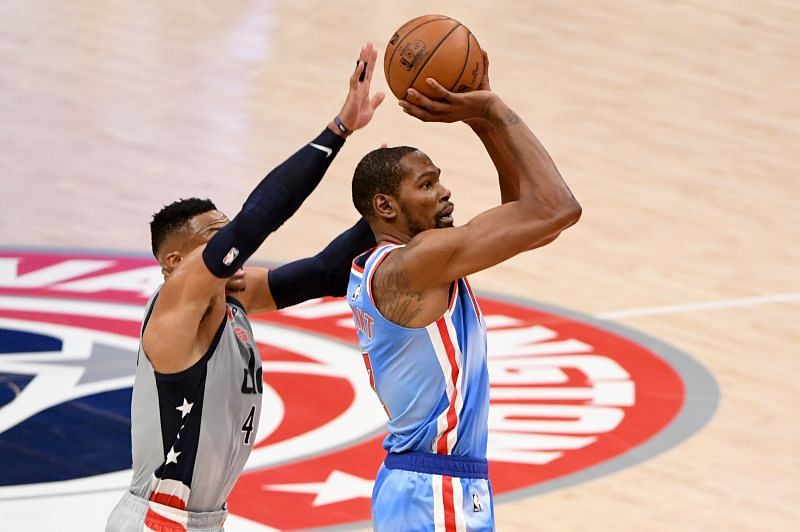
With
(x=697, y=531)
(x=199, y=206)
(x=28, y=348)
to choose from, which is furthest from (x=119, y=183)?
(x=199, y=206)

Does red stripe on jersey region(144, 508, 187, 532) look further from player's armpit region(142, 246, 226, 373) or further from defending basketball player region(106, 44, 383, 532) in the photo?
player's armpit region(142, 246, 226, 373)

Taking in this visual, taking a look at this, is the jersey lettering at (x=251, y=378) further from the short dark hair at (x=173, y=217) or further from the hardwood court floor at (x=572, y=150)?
the hardwood court floor at (x=572, y=150)

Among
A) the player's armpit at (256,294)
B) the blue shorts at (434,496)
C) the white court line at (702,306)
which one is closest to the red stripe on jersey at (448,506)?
the blue shorts at (434,496)

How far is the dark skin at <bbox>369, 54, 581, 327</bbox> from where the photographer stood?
4781 mm

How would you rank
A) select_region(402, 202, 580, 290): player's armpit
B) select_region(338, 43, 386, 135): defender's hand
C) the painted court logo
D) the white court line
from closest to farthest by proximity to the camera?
select_region(402, 202, 580, 290): player's armpit < select_region(338, 43, 386, 135): defender's hand < the painted court logo < the white court line

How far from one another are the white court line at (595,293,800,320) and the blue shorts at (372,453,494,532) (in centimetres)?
586

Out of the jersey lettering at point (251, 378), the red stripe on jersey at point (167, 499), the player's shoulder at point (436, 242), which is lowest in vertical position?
the red stripe on jersey at point (167, 499)

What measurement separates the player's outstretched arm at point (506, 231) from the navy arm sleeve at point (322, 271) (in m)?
0.83

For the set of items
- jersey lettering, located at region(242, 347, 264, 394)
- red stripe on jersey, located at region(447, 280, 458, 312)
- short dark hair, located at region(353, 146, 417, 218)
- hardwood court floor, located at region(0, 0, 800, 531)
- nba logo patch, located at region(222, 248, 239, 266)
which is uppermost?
short dark hair, located at region(353, 146, 417, 218)

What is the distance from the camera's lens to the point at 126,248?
39.8ft

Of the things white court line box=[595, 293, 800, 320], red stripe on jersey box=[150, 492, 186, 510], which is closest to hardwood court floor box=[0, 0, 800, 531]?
white court line box=[595, 293, 800, 320]

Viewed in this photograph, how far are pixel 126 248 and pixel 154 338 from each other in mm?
7409

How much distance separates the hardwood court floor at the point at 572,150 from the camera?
28.9 ft

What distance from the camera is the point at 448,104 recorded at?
4.96 metres
